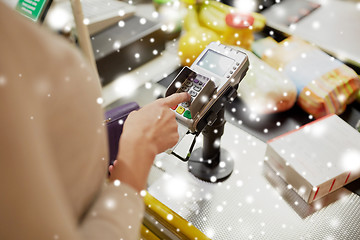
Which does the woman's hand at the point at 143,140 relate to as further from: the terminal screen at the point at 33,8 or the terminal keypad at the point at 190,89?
the terminal screen at the point at 33,8

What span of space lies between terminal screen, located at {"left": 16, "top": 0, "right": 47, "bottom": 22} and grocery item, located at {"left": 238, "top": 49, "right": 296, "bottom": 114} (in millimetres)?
672

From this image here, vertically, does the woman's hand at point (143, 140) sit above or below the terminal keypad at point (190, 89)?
above

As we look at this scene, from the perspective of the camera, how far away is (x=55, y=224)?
1.02ft

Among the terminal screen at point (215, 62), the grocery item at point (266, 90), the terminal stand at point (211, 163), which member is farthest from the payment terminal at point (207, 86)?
the grocery item at point (266, 90)

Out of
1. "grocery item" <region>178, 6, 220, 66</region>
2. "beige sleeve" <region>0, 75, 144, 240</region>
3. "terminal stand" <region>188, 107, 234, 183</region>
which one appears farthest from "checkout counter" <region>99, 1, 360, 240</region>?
"beige sleeve" <region>0, 75, 144, 240</region>

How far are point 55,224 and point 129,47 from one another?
1.25m

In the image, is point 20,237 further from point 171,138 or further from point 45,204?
point 171,138

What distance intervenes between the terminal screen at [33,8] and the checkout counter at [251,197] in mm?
549

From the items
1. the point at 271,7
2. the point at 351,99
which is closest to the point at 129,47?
the point at 271,7

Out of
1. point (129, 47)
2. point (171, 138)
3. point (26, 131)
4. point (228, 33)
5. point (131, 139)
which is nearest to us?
point (26, 131)

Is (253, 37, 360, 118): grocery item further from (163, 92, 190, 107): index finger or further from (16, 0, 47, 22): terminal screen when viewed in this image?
(16, 0, 47, 22): terminal screen

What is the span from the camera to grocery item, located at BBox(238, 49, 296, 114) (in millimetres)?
1155

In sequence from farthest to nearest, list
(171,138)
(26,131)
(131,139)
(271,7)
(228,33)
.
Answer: (271,7) < (228,33) < (171,138) < (131,139) < (26,131)

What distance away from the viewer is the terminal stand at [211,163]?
1.04 metres
